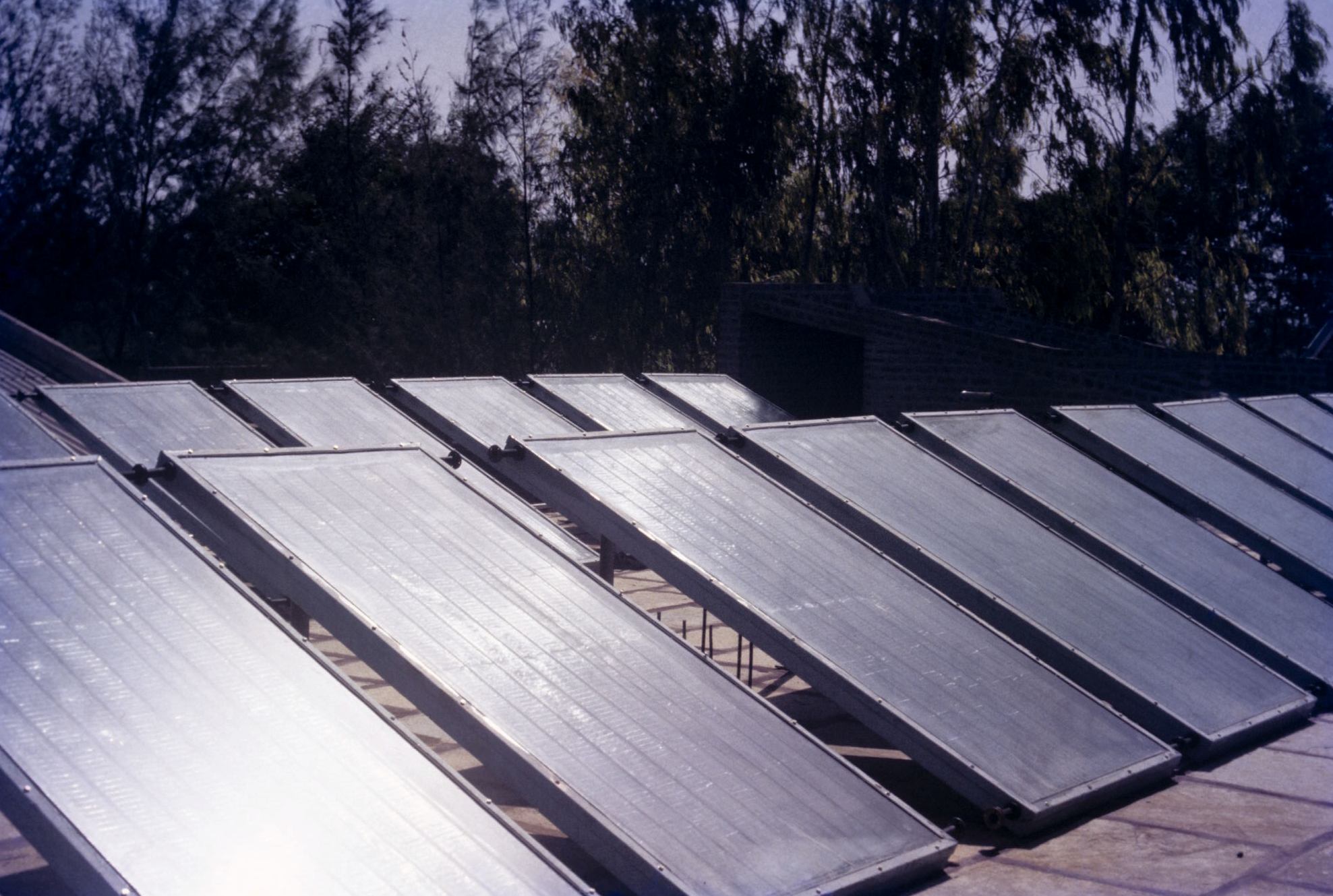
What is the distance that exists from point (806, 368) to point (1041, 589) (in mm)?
11805

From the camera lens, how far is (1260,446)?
8062 millimetres

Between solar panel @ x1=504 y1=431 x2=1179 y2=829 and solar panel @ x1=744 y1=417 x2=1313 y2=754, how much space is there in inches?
10.3

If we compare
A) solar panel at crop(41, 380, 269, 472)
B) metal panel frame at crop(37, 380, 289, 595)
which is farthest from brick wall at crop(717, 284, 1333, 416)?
solar panel at crop(41, 380, 269, 472)

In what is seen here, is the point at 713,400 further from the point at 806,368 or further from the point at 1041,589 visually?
the point at 1041,589

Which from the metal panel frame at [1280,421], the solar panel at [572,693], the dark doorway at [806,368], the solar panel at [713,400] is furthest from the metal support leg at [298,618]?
the dark doorway at [806,368]

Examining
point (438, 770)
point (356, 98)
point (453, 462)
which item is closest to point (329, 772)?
point (438, 770)

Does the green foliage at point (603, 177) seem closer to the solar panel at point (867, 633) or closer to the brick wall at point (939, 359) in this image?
the brick wall at point (939, 359)

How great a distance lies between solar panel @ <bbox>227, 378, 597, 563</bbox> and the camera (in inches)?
272

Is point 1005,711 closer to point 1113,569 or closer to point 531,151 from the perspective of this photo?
point 1113,569

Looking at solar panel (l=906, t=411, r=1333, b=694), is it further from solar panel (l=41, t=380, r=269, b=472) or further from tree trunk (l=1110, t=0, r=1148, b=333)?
tree trunk (l=1110, t=0, r=1148, b=333)

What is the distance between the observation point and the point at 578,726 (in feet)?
9.66

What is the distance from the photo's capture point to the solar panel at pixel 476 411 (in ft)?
25.8

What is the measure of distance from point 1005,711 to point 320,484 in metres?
2.06

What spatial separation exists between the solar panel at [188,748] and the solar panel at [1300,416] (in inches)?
299
